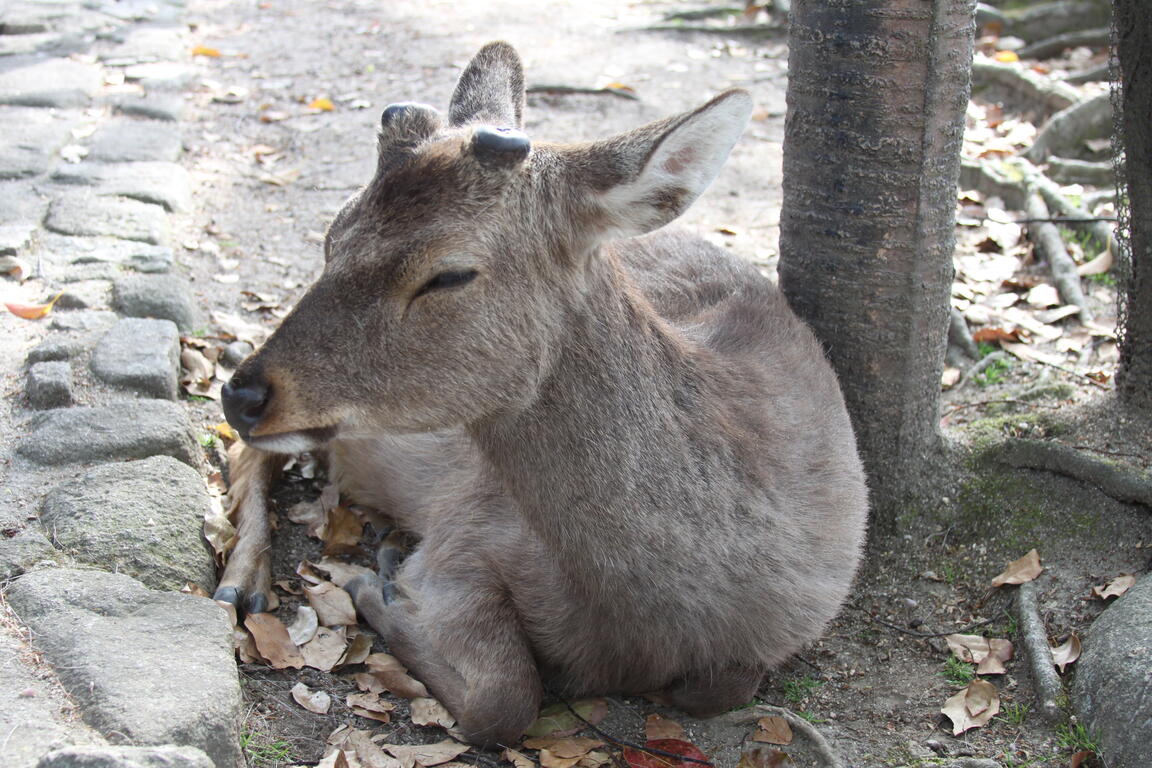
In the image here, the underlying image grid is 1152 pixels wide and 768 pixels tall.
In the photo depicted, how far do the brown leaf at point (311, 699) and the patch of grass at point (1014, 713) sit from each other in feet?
6.81

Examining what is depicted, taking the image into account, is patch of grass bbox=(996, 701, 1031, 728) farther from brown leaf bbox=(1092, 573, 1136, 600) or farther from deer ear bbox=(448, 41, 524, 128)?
deer ear bbox=(448, 41, 524, 128)

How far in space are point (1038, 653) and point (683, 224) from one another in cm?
380

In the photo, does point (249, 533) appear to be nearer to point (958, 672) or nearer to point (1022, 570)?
point (958, 672)

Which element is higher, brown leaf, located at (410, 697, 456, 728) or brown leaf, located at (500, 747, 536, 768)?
brown leaf, located at (410, 697, 456, 728)

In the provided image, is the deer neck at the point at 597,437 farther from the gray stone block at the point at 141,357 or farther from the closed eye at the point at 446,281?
the gray stone block at the point at 141,357

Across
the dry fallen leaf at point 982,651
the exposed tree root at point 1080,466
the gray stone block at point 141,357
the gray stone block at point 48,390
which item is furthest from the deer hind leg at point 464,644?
the exposed tree root at point 1080,466

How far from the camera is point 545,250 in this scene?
10.4ft

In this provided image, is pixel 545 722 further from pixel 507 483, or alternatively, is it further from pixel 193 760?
pixel 193 760

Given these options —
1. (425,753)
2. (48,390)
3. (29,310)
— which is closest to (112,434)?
(48,390)

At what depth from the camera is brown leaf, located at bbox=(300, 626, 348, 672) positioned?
3.83m

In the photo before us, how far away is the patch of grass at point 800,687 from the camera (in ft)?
12.6

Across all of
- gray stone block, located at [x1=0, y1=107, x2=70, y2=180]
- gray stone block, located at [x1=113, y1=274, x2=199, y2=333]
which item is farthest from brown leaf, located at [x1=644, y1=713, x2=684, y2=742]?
gray stone block, located at [x1=0, y1=107, x2=70, y2=180]

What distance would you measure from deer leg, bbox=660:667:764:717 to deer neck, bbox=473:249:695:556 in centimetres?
63

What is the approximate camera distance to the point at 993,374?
5418 millimetres
